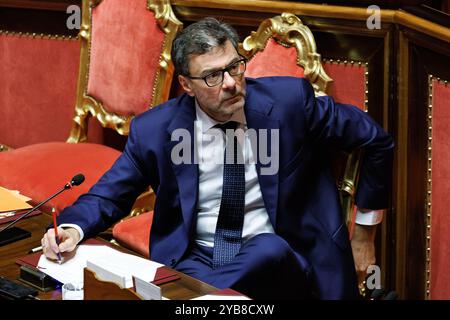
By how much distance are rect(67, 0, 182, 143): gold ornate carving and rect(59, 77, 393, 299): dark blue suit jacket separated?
42.4 inches

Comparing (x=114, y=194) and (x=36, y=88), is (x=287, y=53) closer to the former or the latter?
(x=114, y=194)

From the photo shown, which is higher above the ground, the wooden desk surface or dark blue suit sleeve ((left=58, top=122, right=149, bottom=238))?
dark blue suit sleeve ((left=58, top=122, right=149, bottom=238))

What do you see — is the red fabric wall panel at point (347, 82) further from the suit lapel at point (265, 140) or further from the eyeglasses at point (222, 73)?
the eyeglasses at point (222, 73)

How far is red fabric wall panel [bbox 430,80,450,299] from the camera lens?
2830mm

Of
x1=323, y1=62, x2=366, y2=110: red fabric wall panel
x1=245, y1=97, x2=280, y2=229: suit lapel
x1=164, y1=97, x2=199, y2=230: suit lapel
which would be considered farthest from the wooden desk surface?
x1=323, y1=62, x2=366, y2=110: red fabric wall panel

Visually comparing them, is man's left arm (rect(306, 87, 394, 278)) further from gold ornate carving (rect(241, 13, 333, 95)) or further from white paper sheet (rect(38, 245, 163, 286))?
white paper sheet (rect(38, 245, 163, 286))

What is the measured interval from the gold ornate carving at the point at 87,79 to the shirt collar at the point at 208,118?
3.68ft

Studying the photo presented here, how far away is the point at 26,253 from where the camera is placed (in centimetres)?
230

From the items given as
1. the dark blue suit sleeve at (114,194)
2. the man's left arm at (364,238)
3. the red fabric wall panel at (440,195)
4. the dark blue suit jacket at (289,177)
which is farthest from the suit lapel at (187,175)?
the red fabric wall panel at (440,195)

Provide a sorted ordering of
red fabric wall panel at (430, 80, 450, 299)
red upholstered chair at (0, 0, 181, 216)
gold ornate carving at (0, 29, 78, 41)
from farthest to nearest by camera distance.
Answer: gold ornate carving at (0, 29, 78, 41) < red upholstered chair at (0, 0, 181, 216) < red fabric wall panel at (430, 80, 450, 299)
